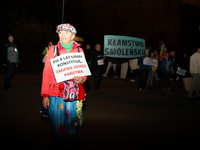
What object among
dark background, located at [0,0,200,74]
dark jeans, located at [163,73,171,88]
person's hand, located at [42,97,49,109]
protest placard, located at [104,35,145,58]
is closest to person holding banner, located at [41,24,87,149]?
person's hand, located at [42,97,49,109]

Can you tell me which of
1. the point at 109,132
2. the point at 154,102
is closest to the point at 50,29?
the point at 154,102

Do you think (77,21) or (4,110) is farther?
(77,21)

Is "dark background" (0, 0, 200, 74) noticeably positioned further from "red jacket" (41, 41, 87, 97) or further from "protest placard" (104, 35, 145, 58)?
"red jacket" (41, 41, 87, 97)

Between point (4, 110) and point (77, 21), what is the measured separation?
35305 millimetres

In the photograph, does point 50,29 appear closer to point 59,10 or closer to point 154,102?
point 59,10

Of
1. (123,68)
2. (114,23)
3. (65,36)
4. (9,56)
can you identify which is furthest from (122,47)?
(114,23)

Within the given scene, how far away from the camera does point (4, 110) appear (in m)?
6.11

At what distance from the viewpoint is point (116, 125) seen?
5148 mm

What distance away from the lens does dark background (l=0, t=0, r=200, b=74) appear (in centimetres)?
2345

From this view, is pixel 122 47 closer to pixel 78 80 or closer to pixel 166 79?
pixel 166 79

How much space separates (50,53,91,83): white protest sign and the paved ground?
1.07 meters

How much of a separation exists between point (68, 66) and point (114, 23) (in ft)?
104

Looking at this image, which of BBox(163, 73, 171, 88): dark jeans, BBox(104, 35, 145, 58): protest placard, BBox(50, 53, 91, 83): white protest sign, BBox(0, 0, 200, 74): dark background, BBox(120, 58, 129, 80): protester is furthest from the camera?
BBox(0, 0, 200, 74): dark background

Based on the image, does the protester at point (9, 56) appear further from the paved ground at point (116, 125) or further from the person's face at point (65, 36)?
the person's face at point (65, 36)
